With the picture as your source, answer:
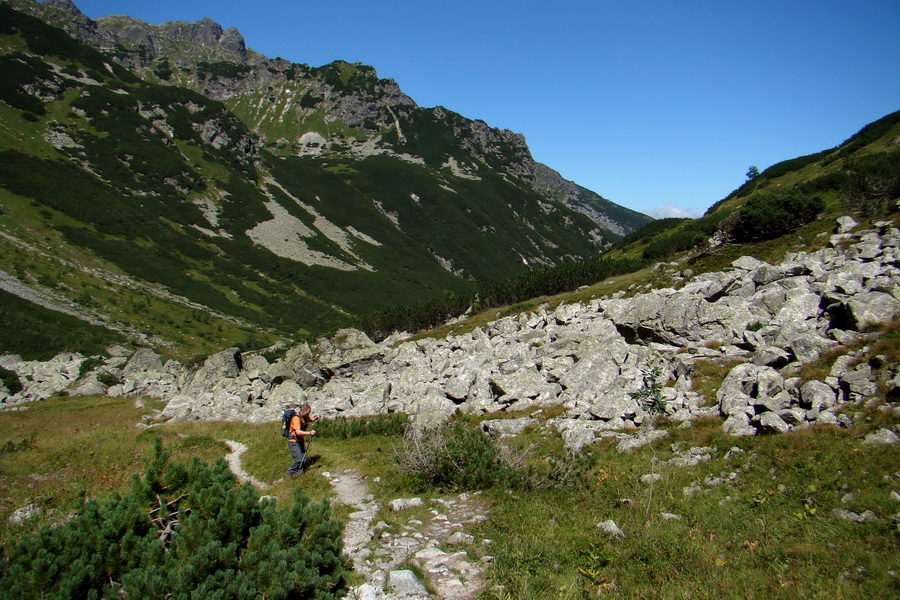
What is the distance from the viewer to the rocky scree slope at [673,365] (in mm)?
11414

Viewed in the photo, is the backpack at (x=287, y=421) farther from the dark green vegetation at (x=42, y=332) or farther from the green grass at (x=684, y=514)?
the dark green vegetation at (x=42, y=332)

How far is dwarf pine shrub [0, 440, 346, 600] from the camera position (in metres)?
4.61

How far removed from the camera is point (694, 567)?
657cm

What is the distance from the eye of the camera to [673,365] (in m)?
16.0

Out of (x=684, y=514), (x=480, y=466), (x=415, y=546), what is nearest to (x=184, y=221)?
(x=480, y=466)

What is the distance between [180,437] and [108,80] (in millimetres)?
168189

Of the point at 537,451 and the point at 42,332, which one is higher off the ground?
the point at 42,332

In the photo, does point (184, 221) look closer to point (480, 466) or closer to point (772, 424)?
point (480, 466)

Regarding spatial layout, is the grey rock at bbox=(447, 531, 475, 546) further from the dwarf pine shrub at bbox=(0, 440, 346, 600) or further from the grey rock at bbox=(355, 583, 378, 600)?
the dwarf pine shrub at bbox=(0, 440, 346, 600)

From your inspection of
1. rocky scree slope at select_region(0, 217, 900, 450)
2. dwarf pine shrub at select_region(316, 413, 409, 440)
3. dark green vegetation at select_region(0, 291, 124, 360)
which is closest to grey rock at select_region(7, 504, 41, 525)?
dwarf pine shrub at select_region(316, 413, 409, 440)

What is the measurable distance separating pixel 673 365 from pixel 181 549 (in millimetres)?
15339

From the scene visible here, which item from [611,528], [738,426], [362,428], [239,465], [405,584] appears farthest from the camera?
[362,428]

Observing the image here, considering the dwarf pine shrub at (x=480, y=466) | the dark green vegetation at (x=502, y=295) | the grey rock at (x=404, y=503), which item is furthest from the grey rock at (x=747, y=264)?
the dark green vegetation at (x=502, y=295)

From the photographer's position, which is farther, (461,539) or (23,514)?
(23,514)
